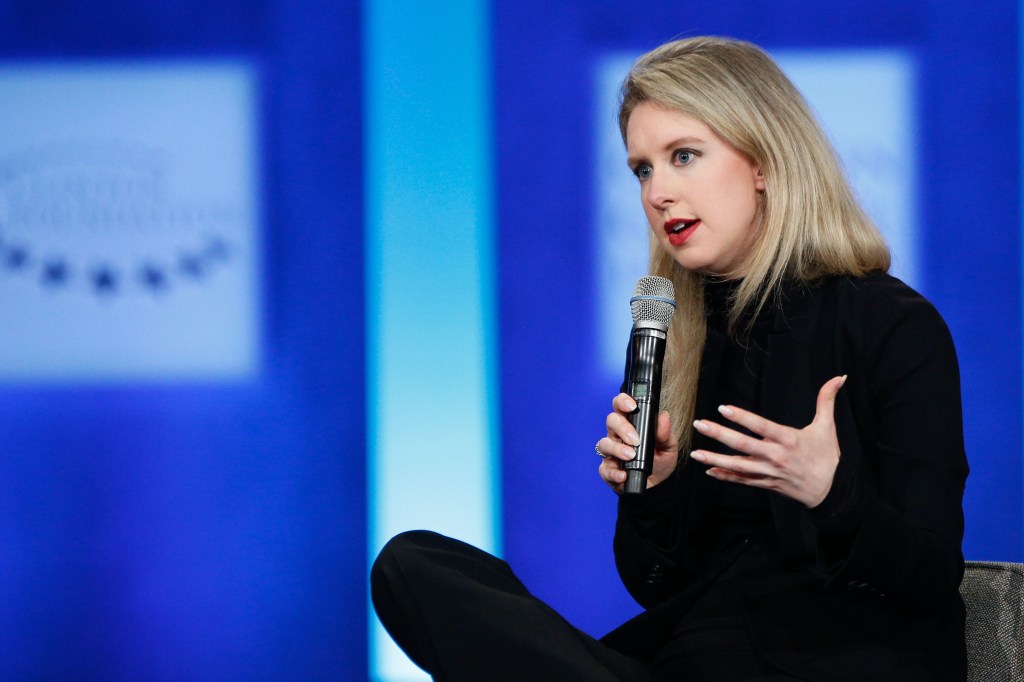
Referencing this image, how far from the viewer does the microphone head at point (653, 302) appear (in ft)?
4.35

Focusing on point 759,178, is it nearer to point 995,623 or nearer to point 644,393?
point 644,393

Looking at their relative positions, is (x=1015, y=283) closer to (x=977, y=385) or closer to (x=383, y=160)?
(x=977, y=385)

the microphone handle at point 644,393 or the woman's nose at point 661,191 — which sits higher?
the woman's nose at point 661,191

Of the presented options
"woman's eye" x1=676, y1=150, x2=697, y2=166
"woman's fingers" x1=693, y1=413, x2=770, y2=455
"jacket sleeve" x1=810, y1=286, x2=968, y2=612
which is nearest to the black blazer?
"jacket sleeve" x1=810, y1=286, x2=968, y2=612

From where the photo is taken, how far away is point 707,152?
1.54 m

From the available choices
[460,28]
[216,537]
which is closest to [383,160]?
[460,28]

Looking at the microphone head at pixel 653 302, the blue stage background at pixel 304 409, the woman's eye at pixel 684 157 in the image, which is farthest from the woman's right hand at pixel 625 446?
the blue stage background at pixel 304 409

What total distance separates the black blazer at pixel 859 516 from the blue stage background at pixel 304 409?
1.12 metres

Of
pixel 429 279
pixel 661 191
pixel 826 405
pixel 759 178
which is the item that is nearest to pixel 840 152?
pixel 429 279

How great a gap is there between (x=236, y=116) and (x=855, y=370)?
1810mm

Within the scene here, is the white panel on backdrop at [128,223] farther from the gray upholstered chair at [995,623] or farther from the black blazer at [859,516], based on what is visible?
the gray upholstered chair at [995,623]

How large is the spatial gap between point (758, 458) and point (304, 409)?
5.67ft

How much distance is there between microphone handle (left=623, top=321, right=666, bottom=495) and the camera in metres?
1.22

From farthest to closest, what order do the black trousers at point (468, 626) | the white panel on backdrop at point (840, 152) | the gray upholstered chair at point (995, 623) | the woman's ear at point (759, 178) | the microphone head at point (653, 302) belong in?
the white panel on backdrop at point (840, 152) < the woman's ear at point (759, 178) < the gray upholstered chair at point (995, 623) < the microphone head at point (653, 302) < the black trousers at point (468, 626)
